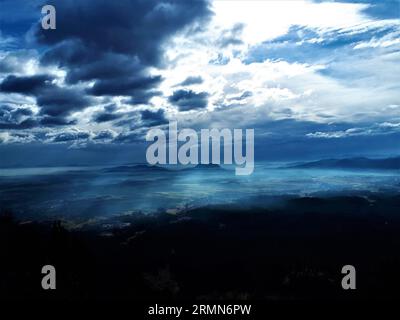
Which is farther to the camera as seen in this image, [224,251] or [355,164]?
[355,164]

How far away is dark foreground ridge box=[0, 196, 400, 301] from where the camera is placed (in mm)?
24203

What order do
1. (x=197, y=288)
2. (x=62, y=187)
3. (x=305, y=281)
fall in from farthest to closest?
1. (x=62, y=187)
2. (x=197, y=288)
3. (x=305, y=281)

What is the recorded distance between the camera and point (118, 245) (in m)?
49.3

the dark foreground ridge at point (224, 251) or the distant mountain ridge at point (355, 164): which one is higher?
the distant mountain ridge at point (355, 164)

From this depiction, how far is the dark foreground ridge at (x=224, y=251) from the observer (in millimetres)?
24203

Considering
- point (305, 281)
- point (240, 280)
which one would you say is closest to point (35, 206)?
point (240, 280)

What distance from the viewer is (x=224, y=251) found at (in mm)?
A: 46156

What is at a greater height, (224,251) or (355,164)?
(355,164)

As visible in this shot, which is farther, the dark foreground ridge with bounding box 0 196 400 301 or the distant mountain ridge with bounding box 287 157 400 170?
the distant mountain ridge with bounding box 287 157 400 170

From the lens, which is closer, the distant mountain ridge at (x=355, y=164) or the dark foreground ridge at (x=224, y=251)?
the dark foreground ridge at (x=224, y=251)

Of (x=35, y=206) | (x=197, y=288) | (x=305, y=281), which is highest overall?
(x=35, y=206)

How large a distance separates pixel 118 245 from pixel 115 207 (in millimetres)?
11091

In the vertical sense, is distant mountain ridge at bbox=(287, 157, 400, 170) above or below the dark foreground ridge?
above
